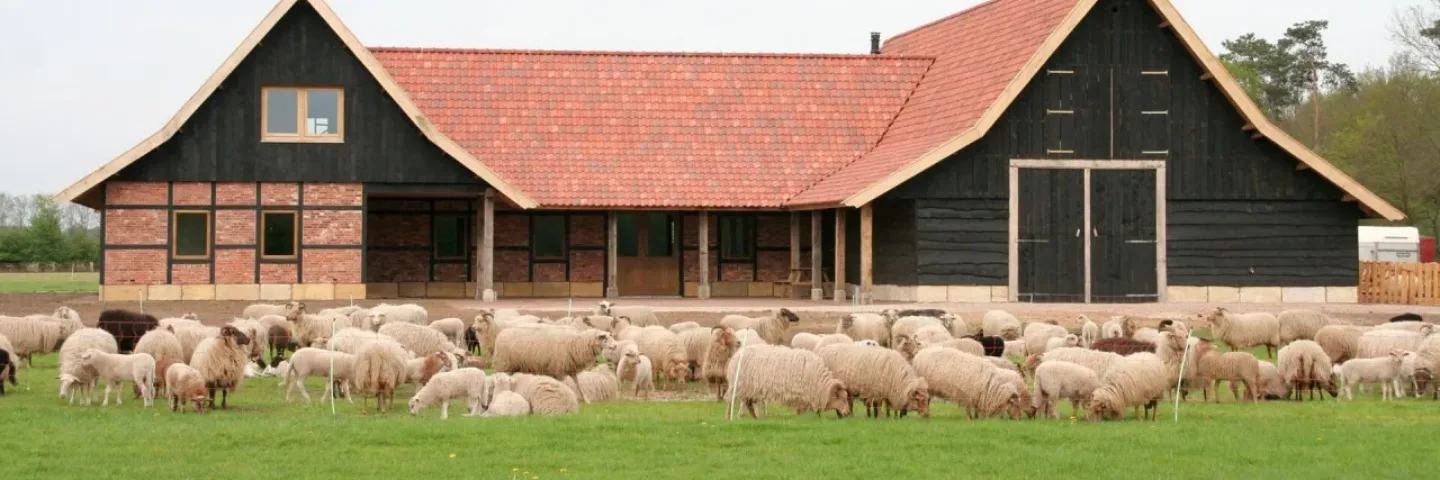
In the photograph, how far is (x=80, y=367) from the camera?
1892 centimetres

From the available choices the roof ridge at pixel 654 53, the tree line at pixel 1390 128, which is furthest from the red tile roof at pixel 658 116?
the tree line at pixel 1390 128

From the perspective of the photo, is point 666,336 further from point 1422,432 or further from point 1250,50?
point 1250,50

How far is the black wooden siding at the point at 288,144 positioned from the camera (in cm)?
3475

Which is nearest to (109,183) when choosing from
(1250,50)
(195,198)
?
(195,198)

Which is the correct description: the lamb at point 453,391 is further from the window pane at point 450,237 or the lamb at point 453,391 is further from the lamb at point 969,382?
the window pane at point 450,237

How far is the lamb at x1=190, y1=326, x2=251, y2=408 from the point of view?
18.8 m

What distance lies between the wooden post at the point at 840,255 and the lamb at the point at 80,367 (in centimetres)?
1803

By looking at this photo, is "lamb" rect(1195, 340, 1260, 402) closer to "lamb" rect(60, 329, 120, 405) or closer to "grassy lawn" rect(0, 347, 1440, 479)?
"grassy lawn" rect(0, 347, 1440, 479)

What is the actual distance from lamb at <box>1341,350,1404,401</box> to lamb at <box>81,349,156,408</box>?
12.6 meters

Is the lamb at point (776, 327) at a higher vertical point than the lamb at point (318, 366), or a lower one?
higher

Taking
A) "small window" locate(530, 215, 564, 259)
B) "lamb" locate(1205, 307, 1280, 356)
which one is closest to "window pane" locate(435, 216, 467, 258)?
"small window" locate(530, 215, 564, 259)

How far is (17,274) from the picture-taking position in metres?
73.0

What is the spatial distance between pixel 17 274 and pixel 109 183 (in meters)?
41.7

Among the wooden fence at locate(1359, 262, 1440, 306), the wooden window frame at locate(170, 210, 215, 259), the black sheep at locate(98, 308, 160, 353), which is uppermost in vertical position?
the wooden window frame at locate(170, 210, 215, 259)
